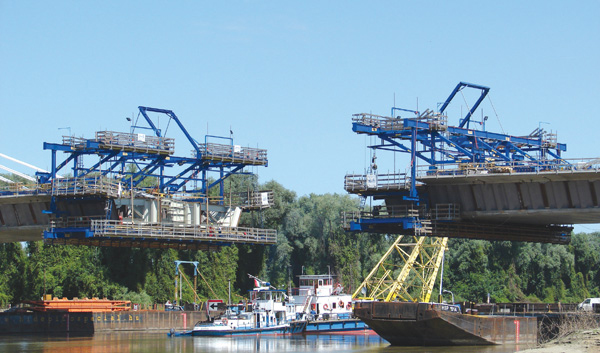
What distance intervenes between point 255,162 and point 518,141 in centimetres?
2303

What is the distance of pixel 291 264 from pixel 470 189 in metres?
67.5

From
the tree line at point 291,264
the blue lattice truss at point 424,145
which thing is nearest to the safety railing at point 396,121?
the blue lattice truss at point 424,145

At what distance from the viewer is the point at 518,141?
268 feet

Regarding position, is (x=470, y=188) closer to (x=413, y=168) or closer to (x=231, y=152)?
(x=413, y=168)

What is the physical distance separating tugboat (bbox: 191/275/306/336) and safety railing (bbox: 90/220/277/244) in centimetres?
618

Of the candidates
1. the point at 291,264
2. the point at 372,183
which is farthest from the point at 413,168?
the point at 291,264

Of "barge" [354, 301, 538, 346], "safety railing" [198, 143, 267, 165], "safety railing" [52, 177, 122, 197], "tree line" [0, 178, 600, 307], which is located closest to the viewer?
"barge" [354, 301, 538, 346]

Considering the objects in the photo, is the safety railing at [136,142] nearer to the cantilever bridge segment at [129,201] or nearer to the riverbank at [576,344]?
the cantilever bridge segment at [129,201]

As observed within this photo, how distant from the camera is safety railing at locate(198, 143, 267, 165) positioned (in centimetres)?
8500

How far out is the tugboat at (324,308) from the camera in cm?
8938

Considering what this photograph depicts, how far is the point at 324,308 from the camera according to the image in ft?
304

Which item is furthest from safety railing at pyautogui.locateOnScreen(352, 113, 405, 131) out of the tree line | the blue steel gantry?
the tree line

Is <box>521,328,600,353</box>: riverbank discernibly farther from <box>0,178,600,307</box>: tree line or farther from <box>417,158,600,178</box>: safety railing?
<box>0,178,600,307</box>: tree line

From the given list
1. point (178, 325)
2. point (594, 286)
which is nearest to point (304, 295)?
point (178, 325)
